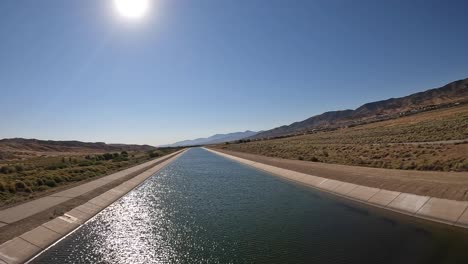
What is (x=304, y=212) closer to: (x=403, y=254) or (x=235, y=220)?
(x=235, y=220)

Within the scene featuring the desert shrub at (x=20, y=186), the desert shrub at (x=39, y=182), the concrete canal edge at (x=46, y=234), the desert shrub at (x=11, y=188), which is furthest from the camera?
the desert shrub at (x=39, y=182)

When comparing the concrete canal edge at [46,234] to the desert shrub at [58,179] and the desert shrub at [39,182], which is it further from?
the desert shrub at [58,179]

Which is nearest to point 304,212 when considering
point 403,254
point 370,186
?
point 370,186

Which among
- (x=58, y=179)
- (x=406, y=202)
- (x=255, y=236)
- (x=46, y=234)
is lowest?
(x=406, y=202)

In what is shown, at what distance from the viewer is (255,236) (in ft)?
54.2

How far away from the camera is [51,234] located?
675 inches

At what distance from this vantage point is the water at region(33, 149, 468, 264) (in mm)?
13352

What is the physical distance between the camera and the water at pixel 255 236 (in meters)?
13.4

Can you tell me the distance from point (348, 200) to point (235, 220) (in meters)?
9.61

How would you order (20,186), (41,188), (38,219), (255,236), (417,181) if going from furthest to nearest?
(41,188) → (20,186) → (417,181) → (38,219) → (255,236)

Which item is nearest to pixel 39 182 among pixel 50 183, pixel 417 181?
pixel 50 183

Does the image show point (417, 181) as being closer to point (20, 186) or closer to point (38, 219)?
point (38, 219)

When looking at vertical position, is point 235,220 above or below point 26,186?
below

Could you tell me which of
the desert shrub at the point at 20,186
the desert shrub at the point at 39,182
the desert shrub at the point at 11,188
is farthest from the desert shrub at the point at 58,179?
the desert shrub at the point at 11,188
